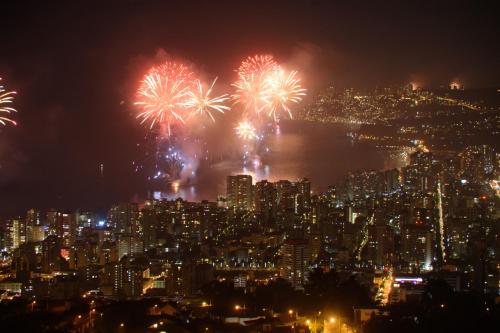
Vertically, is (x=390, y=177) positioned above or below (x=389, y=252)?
above

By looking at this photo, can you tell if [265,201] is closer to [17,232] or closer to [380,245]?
[380,245]

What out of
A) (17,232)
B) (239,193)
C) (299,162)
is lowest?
(17,232)

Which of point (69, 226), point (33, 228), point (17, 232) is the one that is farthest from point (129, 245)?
point (17, 232)

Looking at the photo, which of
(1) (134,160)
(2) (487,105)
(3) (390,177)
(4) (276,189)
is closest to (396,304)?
(4) (276,189)

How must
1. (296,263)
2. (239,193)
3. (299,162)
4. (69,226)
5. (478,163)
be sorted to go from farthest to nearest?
(299,162) < (478,163) < (239,193) < (69,226) < (296,263)

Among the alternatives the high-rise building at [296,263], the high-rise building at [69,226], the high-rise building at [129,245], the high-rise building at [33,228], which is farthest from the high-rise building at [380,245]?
the high-rise building at [33,228]

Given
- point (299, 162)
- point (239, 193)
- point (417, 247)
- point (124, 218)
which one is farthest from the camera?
point (299, 162)

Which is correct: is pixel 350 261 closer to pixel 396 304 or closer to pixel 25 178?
pixel 396 304
